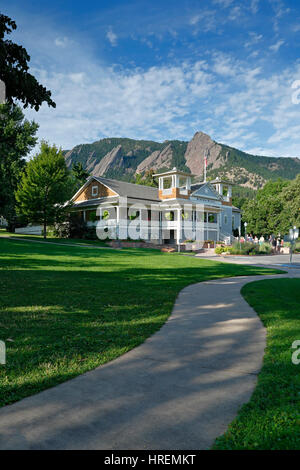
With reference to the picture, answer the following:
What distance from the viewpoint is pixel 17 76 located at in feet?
28.6

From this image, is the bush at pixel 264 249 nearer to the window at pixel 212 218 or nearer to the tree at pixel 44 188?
the window at pixel 212 218

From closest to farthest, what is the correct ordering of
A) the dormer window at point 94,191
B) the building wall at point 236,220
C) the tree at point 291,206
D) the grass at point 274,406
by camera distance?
the grass at point 274,406 < the dormer window at point 94,191 < the building wall at point 236,220 < the tree at point 291,206

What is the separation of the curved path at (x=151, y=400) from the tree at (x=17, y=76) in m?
7.56

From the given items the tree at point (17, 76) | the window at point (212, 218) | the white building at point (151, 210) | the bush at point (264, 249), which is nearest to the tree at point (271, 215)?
the window at point (212, 218)

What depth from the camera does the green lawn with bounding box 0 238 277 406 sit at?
3.92 m

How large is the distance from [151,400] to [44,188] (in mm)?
29880

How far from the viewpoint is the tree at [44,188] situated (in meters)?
30.4

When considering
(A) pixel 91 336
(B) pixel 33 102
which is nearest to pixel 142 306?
(A) pixel 91 336

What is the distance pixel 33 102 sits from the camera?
30.2 ft

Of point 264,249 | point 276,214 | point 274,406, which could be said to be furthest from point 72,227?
point 276,214

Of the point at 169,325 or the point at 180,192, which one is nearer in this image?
the point at 169,325

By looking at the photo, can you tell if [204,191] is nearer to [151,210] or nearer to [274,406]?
[151,210]
